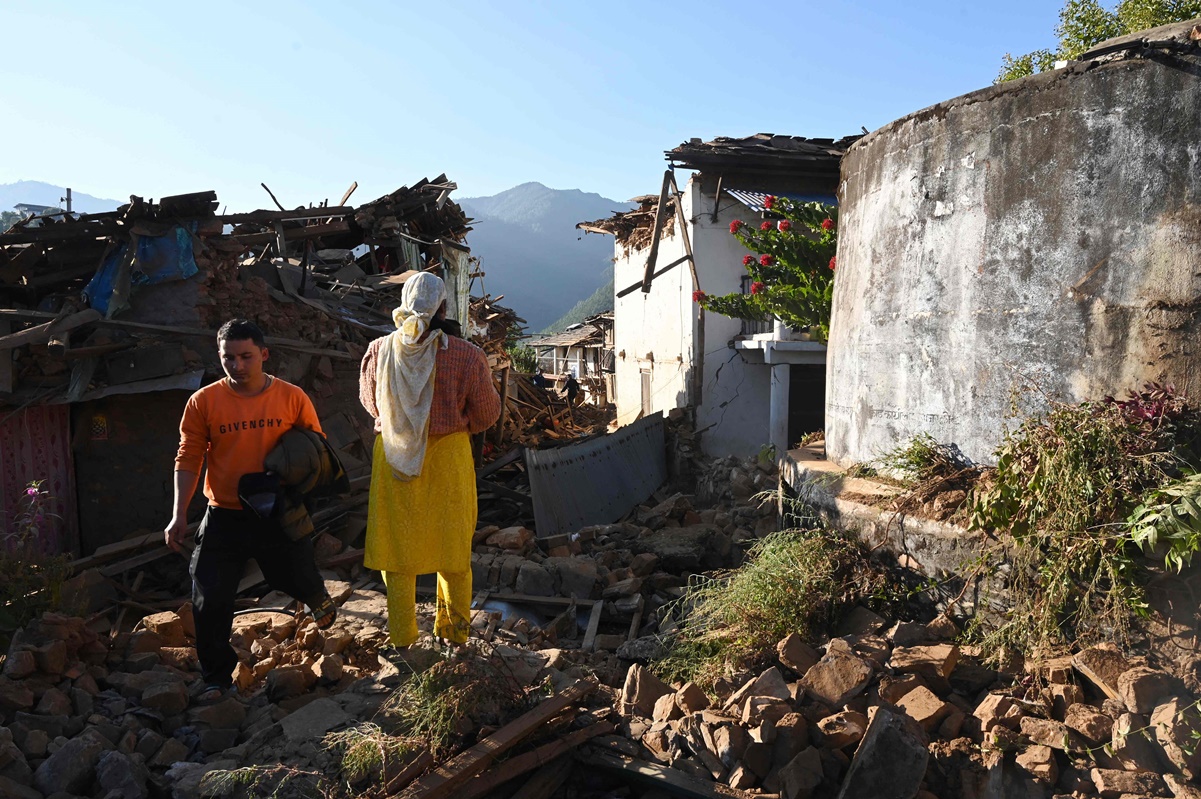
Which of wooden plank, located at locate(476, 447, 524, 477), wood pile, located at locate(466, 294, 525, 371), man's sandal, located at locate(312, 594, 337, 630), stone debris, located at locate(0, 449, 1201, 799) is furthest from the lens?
wood pile, located at locate(466, 294, 525, 371)

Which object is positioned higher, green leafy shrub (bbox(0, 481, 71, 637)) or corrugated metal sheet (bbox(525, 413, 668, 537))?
green leafy shrub (bbox(0, 481, 71, 637))

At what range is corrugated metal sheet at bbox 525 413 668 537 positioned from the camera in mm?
9625

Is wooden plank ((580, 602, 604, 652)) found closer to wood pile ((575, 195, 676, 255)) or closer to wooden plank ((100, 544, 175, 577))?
wooden plank ((100, 544, 175, 577))

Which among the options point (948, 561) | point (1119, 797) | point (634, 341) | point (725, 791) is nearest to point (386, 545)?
point (725, 791)

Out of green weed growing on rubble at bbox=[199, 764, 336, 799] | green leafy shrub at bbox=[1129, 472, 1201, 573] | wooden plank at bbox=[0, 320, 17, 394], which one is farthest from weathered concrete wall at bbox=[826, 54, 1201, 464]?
wooden plank at bbox=[0, 320, 17, 394]

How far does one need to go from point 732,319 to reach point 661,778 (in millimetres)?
11595

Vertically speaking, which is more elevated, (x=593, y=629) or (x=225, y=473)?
(x=225, y=473)

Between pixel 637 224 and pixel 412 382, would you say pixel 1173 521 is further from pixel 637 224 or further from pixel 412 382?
pixel 637 224

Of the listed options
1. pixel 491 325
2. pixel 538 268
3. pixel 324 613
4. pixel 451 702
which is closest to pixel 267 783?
pixel 451 702

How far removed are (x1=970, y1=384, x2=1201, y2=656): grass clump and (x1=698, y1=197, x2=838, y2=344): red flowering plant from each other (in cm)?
498

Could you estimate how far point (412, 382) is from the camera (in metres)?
4.06

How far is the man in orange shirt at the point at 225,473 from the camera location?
414 centimetres

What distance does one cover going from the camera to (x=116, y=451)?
758 centimetres

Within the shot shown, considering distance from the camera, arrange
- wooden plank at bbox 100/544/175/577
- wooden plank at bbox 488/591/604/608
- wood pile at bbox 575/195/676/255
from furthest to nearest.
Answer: wood pile at bbox 575/195/676/255
wooden plank at bbox 100/544/175/577
wooden plank at bbox 488/591/604/608
